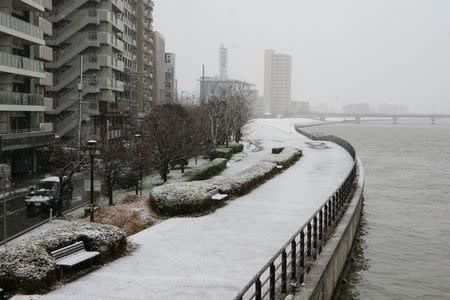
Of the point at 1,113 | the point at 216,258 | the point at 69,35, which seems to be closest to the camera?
the point at 216,258

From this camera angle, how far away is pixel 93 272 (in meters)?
11.2

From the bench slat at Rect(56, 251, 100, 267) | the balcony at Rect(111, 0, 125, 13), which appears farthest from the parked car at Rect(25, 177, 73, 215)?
the balcony at Rect(111, 0, 125, 13)

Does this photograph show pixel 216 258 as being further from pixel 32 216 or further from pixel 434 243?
pixel 32 216

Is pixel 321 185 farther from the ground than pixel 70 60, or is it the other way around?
pixel 70 60

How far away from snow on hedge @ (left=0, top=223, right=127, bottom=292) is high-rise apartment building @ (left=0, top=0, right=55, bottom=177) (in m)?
25.9

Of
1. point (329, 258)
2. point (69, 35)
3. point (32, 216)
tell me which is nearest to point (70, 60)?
point (69, 35)

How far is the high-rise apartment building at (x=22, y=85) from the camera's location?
3609 cm

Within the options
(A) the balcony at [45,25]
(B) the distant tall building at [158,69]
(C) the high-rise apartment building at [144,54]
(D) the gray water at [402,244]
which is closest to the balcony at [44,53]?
(A) the balcony at [45,25]

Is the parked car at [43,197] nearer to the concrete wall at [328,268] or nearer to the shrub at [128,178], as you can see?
the shrub at [128,178]

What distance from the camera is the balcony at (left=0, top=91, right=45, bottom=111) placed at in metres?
35.8

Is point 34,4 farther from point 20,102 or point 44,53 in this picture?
point 20,102

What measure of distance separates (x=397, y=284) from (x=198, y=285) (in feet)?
28.6

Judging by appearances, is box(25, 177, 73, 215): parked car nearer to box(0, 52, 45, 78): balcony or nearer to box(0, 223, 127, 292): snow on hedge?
box(0, 52, 45, 78): balcony

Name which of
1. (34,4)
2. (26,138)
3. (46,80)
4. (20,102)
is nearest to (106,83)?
(46,80)
